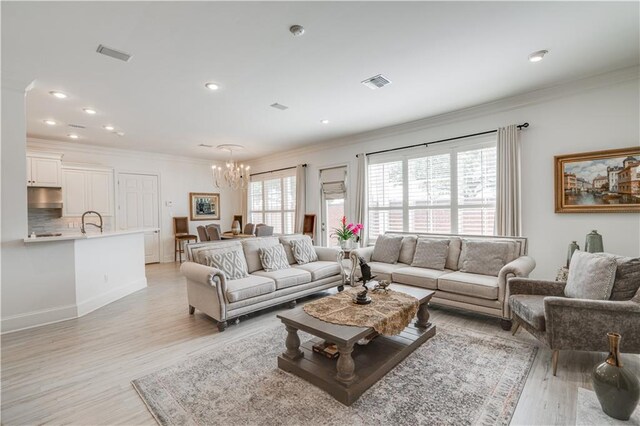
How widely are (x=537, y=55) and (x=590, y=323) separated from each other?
8.44 ft

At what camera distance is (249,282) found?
353 centimetres

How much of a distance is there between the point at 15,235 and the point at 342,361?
3974 millimetres

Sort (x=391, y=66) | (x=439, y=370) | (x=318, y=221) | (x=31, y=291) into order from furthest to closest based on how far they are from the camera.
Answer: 1. (x=318, y=221)
2. (x=31, y=291)
3. (x=391, y=66)
4. (x=439, y=370)

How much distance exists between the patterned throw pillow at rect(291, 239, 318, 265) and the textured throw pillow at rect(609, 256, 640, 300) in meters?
3.50

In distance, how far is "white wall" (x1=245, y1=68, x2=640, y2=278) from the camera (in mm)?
3355

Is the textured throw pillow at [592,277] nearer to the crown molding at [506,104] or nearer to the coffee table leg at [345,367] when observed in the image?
the coffee table leg at [345,367]

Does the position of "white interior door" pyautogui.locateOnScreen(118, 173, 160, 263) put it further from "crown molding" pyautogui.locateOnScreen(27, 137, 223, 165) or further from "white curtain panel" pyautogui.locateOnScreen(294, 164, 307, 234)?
"white curtain panel" pyautogui.locateOnScreen(294, 164, 307, 234)

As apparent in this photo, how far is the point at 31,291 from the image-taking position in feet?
11.2

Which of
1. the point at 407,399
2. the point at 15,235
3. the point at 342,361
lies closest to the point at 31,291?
the point at 15,235

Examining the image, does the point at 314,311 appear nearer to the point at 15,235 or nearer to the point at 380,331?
the point at 380,331

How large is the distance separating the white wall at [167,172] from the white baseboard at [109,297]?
2817mm

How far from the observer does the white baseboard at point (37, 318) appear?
10.7ft

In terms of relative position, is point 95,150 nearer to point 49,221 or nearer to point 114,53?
point 49,221

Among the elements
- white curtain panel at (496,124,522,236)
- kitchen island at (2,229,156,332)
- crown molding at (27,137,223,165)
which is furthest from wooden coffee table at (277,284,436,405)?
crown molding at (27,137,223,165)
